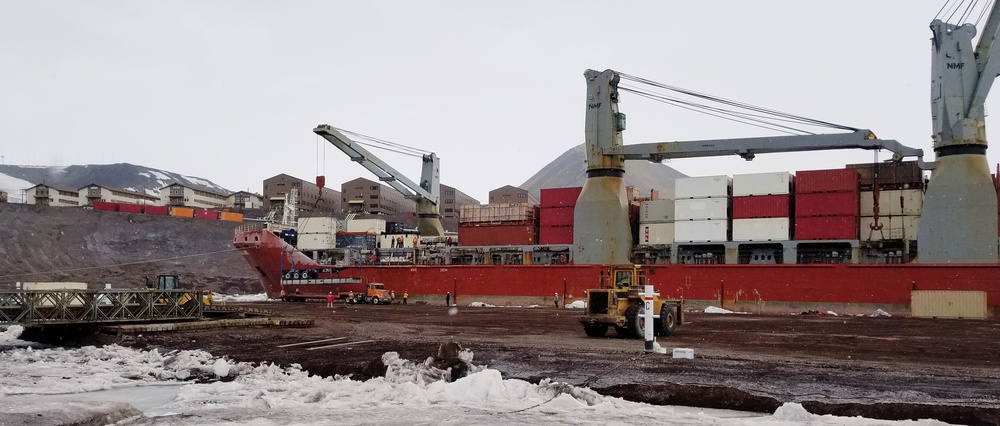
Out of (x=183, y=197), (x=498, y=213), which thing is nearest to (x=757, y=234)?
(x=498, y=213)

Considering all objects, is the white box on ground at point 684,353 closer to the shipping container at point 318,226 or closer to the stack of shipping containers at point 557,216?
the stack of shipping containers at point 557,216

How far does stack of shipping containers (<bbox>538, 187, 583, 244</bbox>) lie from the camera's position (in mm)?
48969

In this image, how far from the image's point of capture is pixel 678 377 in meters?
12.8

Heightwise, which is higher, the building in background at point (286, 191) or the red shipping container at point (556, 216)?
the building in background at point (286, 191)

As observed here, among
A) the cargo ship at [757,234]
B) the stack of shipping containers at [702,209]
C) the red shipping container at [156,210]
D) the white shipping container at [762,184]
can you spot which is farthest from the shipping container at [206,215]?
the white shipping container at [762,184]

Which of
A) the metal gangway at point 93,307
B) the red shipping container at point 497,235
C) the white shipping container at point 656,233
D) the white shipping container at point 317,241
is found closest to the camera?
the metal gangway at point 93,307

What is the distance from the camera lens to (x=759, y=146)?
4072 centimetres

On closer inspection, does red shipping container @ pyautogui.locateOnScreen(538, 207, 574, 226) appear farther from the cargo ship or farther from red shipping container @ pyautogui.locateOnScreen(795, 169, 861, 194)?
red shipping container @ pyautogui.locateOnScreen(795, 169, 861, 194)

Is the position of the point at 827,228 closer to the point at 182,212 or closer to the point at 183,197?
the point at 182,212

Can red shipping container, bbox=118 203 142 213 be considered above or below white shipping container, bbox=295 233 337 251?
above

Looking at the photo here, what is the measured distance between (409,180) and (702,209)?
26.1 meters

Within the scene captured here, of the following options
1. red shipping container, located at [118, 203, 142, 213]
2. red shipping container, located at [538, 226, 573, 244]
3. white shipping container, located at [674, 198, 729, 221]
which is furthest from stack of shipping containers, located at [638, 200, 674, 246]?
red shipping container, located at [118, 203, 142, 213]

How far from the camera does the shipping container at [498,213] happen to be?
51406 millimetres

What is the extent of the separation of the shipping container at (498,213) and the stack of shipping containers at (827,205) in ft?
60.1
